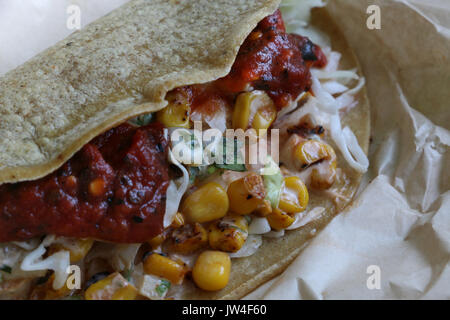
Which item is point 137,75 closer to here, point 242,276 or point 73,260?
point 73,260

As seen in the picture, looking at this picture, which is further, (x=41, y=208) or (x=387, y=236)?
(x=387, y=236)

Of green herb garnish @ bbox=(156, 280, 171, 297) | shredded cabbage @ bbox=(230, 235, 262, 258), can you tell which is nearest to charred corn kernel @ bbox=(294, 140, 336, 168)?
shredded cabbage @ bbox=(230, 235, 262, 258)

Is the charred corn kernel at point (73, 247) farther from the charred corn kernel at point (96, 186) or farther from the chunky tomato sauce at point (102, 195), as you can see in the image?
the charred corn kernel at point (96, 186)

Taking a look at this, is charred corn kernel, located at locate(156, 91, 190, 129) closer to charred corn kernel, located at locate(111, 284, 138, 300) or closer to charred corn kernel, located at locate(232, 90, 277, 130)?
charred corn kernel, located at locate(232, 90, 277, 130)

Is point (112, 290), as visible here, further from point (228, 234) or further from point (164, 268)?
point (228, 234)

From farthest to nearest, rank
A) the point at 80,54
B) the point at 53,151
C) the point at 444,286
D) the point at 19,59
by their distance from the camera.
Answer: the point at 19,59
the point at 80,54
the point at 444,286
the point at 53,151
